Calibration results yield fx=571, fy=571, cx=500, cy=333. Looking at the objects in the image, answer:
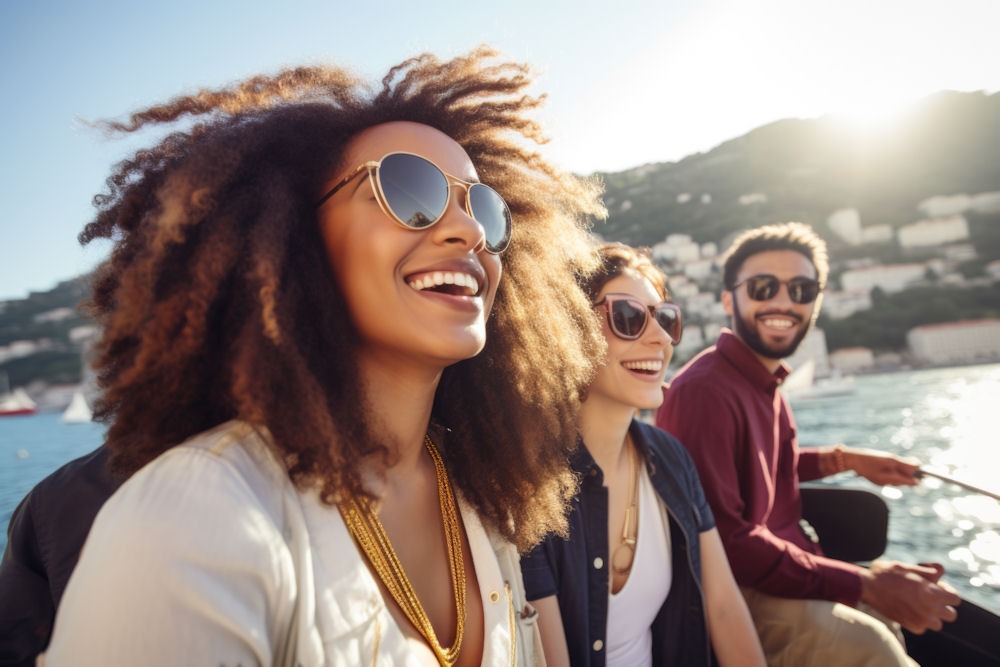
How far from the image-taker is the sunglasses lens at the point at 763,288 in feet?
12.0

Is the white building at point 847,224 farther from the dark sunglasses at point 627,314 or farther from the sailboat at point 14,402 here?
the sailboat at point 14,402

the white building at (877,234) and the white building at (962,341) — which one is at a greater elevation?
the white building at (877,234)

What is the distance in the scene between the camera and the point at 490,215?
1485mm

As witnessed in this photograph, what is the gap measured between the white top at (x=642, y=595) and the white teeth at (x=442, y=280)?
4.34ft

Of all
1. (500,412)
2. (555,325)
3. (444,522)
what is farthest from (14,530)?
(555,325)

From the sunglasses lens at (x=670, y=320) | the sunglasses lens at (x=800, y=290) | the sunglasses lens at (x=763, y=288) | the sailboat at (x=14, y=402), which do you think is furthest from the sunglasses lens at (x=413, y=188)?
the sailboat at (x=14, y=402)

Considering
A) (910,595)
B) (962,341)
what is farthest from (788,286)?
(962,341)

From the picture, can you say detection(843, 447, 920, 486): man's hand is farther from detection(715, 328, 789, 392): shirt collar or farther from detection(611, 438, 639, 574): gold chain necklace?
detection(611, 438, 639, 574): gold chain necklace

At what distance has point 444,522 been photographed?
1462mm

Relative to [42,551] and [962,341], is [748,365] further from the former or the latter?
[962,341]

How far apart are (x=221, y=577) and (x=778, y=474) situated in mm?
3139

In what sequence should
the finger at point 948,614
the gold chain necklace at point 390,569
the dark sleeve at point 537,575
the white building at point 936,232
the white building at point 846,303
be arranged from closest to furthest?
the gold chain necklace at point 390,569 → the dark sleeve at point 537,575 → the finger at point 948,614 → the white building at point 846,303 → the white building at point 936,232

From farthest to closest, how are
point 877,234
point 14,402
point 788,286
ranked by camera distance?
1. point 877,234
2. point 14,402
3. point 788,286

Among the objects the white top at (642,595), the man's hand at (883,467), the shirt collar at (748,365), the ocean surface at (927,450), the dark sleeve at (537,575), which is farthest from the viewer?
the ocean surface at (927,450)
